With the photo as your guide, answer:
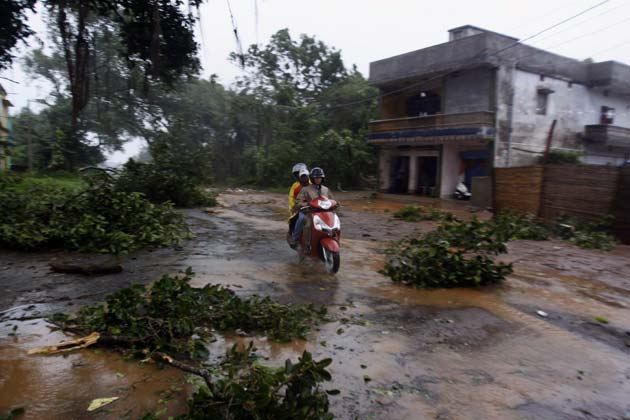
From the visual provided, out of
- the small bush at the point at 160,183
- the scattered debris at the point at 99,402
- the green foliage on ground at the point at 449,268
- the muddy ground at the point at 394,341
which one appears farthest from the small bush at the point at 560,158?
the scattered debris at the point at 99,402

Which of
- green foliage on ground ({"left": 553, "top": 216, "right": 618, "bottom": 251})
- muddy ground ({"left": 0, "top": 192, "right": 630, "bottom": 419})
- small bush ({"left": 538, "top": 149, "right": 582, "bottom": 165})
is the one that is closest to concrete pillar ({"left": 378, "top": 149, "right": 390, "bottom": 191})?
small bush ({"left": 538, "top": 149, "right": 582, "bottom": 165})

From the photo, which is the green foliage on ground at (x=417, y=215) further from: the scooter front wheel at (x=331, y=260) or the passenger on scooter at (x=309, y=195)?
the scooter front wheel at (x=331, y=260)

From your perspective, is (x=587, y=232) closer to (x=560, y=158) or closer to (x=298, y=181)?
(x=298, y=181)

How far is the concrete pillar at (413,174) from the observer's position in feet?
80.3

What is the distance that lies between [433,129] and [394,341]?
18788mm

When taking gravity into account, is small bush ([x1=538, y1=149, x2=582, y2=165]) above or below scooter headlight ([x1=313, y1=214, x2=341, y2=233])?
above

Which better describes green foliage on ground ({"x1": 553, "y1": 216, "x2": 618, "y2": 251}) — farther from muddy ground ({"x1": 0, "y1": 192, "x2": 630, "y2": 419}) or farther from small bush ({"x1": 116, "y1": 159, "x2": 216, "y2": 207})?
small bush ({"x1": 116, "y1": 159, "x2": 216, "y2": 207})

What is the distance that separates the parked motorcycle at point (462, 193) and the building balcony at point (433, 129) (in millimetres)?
Result: 2406

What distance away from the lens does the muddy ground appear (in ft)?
9.87

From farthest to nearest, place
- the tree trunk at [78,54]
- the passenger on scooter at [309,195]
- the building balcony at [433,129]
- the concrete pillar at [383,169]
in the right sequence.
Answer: the concrete pillar at [383,169], the building balcony at [433,129], the passenger on scooter at [309,195], the tree trunk at [78,54]

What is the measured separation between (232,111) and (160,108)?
5684 mm

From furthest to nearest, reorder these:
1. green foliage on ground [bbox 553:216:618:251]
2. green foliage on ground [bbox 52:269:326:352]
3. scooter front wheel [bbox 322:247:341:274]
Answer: green foliage on ground [bbox 553:216:618:251] → scooter front wheel [bbox 322:247:341:274] → green foliage on ground [bbox 52:269:326:352]

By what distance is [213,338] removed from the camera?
4.02 meters

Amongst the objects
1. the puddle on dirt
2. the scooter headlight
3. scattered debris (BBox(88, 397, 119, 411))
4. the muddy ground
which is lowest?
the muddy ground
